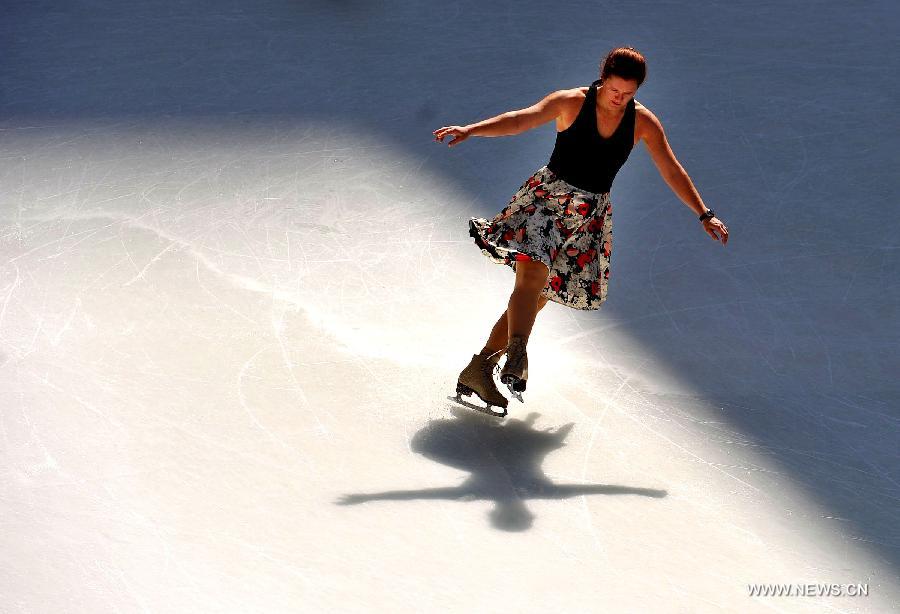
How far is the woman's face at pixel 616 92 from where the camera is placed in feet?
11.3

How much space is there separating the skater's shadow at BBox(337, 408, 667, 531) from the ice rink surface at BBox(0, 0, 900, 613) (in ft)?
0.04

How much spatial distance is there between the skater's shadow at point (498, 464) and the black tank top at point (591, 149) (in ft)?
2.73

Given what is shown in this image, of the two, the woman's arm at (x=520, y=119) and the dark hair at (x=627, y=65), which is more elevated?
the dark hair at (x=627, y=65)

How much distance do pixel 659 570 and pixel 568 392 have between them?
1.05 meters

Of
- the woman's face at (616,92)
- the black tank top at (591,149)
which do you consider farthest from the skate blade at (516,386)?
the woman's face at (616,92)

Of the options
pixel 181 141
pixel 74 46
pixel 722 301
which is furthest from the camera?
pixel 74 46

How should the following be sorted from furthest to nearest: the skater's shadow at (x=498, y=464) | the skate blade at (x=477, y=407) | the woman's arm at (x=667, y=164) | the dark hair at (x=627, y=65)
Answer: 1. the skate blade at (x=477, y=407)
2. the woman's arm at (x=667, y=164)
3. the dark hair at (x=627, y=65)
4. the skater's shadow at (x=498, y=464)

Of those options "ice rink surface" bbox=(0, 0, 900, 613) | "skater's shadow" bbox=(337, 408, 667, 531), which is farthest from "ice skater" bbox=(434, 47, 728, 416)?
"ice rink surface" bbox=(0, 0, 900, 613)

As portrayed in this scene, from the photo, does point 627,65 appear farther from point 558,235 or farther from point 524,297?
point 524,297

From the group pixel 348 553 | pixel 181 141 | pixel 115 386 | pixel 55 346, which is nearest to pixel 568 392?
pixel 348 553

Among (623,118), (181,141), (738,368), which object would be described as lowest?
(738,368)

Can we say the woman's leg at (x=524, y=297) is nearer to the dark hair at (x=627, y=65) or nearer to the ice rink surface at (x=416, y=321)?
the ice rink surface at (x=416, y=321)

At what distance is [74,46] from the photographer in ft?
21.4

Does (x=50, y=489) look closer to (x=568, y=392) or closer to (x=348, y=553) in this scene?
(x=348, y=553)
